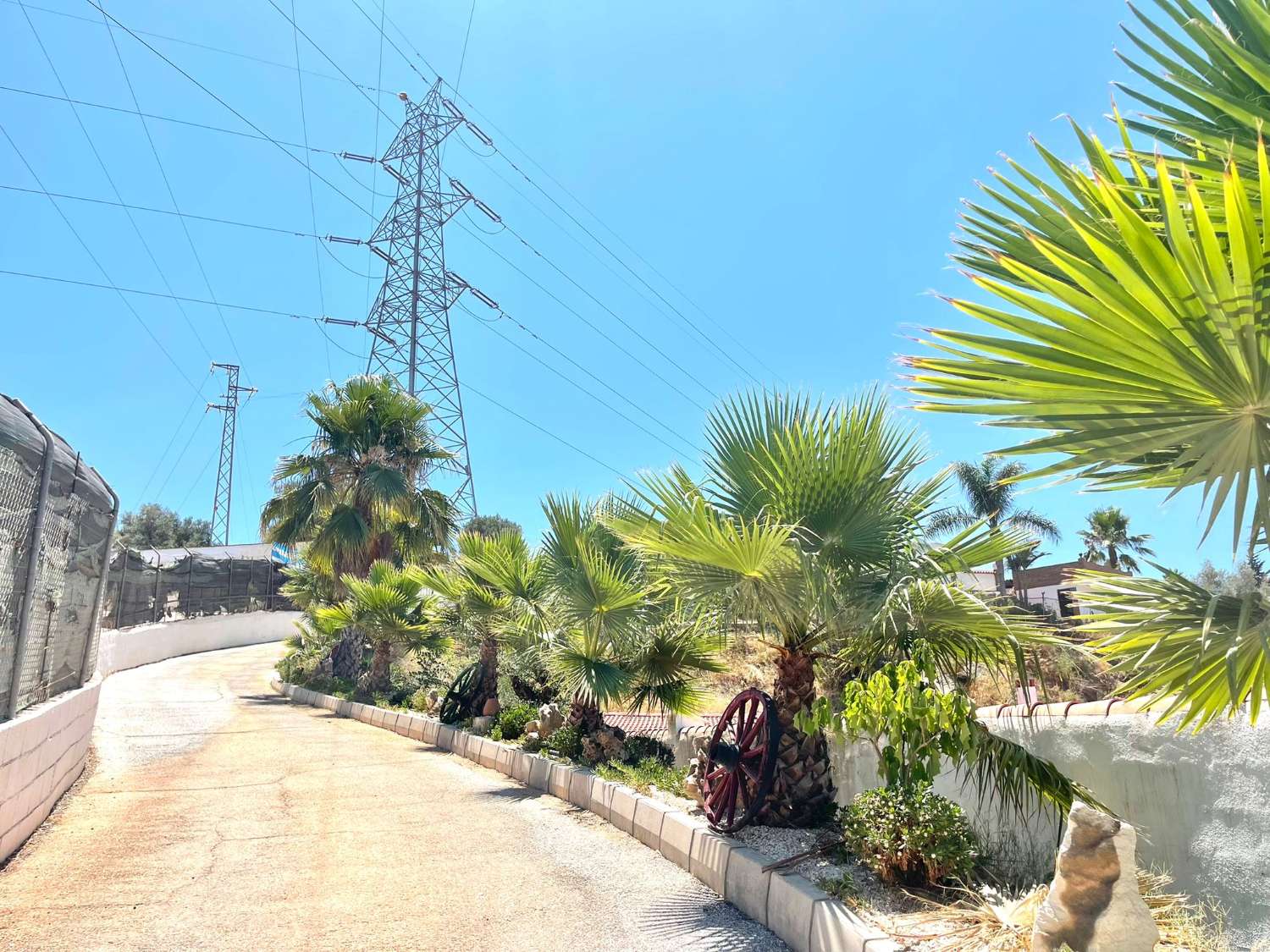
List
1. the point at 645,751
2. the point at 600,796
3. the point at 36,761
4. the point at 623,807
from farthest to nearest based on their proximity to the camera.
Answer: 1. the point at 645,751
2. the point at 600,796
3. the point at 623,807
4. the point at 36,761

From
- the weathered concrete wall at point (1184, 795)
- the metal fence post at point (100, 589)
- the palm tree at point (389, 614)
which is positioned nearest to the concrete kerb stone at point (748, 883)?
the weathered concrete wall at point (1184, 795)

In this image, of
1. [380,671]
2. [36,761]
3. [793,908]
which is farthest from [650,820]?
[380,671]

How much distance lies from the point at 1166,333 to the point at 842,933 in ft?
10.6

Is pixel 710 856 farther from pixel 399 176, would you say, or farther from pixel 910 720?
pixel 399 176

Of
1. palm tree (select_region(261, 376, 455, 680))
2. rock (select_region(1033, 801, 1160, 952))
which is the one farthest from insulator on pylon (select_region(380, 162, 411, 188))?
rock (select_region(1033, 801, 1160, 952))

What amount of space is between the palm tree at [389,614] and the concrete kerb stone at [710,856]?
35.2 ft

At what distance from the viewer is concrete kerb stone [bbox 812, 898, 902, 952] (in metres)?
3.75

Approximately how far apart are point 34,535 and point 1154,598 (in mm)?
6916

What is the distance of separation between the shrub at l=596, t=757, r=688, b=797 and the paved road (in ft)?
1.63

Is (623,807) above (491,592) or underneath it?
underneath

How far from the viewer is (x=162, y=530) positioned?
58188mm

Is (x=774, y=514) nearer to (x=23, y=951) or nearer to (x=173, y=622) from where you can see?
(x=23, y=951)

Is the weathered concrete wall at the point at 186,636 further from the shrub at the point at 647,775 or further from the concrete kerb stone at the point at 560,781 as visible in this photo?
the shrub at the point at 647,775

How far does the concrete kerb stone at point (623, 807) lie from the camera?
23.6ft
